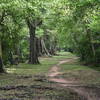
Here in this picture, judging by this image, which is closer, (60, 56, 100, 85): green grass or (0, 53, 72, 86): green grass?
(0, 53, 72, 86): green grass

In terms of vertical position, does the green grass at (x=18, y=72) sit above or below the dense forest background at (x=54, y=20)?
below

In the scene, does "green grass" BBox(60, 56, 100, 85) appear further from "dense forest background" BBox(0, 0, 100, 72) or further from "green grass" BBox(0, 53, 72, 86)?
"dense forest background" BBox(0, 0, 100, 72)

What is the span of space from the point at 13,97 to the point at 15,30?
11293 millimetres

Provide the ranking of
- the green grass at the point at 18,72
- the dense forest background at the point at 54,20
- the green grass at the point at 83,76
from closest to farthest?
the dense forest background at the point at 54,20
the green grass at the point at 18,72
the green grass at the point at 83,76

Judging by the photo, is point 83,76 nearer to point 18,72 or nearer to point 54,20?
point 18,72

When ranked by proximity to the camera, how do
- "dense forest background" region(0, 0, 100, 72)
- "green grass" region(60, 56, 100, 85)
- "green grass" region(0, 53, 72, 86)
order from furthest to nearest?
"green grass" region(60, 56, 100, 85) < "green grass" region(0, 53, 72, 86) < "dense forest background" region(0, 0, 100, 72)

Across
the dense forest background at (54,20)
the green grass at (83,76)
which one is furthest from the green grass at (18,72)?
the green grass at (83,76)

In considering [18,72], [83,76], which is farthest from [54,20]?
[83,76]

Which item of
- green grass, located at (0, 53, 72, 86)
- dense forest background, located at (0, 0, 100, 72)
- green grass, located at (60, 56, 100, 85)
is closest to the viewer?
dense forest background, located at (0, 0, 100, 72)

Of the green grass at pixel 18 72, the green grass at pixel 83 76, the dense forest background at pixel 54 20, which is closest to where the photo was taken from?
the dense forest background at pixel 54 20

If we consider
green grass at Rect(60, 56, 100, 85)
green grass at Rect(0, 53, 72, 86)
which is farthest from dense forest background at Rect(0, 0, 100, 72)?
green grass at Rect(60, 56, 100, 85)

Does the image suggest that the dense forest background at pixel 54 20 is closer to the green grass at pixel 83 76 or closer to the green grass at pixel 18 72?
the green grass at pixel 18 72

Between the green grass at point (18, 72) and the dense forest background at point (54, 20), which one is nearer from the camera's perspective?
the dense forest background at point (54, 20)

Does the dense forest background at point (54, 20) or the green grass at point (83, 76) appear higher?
the dense forest background at point (54, 20)
